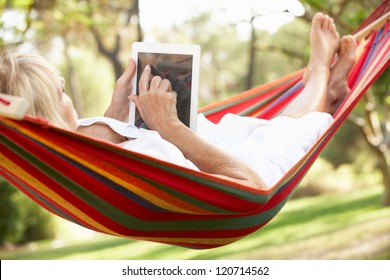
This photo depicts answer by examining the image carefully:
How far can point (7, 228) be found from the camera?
329 inches

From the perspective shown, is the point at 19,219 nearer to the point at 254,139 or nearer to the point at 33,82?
the point at 254,139

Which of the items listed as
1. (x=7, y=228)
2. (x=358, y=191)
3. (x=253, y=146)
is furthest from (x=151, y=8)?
(x=253, y=146)

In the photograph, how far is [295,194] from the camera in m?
11.1

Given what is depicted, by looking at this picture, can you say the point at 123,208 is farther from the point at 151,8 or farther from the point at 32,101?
the point at 151,8

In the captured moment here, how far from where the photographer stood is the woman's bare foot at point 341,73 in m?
2.67

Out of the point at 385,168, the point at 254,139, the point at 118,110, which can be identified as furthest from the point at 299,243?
the point at 118,110

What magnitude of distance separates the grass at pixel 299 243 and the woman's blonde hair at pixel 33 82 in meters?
4.51

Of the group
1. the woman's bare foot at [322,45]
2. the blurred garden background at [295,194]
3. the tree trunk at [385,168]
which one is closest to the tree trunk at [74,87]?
the blurred garden background at [295,194]

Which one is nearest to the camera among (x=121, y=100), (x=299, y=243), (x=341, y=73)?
A: (x=121, y=100)

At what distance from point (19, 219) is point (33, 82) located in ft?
23.0

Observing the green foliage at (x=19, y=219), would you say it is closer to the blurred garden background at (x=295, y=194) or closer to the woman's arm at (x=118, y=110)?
the blurred garden background at (x=295, y=194)

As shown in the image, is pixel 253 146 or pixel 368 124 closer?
pixel 253 146

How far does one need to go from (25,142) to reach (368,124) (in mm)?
5020
